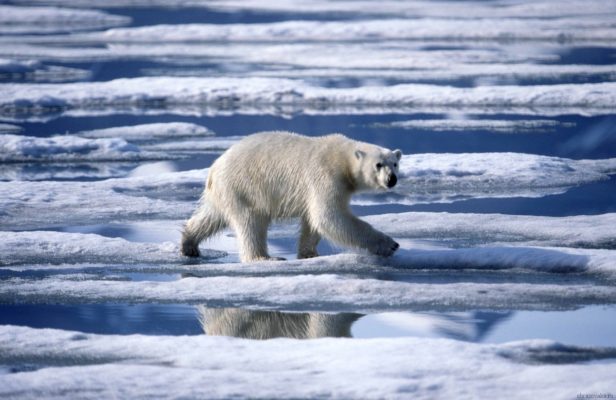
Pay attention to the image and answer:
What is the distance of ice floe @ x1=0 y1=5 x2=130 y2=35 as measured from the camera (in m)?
29.2

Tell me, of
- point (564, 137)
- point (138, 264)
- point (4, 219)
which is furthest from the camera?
point (564, 137)

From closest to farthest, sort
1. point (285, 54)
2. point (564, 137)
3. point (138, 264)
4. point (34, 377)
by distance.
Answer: point (34, 377), point (138, 264), point (564, 137), point (285, 54)

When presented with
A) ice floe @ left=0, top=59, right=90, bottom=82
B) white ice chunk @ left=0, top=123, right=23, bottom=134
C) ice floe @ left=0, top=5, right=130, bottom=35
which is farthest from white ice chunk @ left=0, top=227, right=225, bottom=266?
ice floe @ left=0, top=5, right=130, bottom=35

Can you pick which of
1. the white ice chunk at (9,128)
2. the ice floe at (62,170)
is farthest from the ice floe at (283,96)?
the ice floe at (62,170)

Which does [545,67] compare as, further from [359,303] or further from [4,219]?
[359,303]

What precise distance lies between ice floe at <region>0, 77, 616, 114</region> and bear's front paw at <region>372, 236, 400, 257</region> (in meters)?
8.58

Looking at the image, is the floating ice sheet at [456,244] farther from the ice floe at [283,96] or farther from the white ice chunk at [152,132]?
the ice floe at [283,96]

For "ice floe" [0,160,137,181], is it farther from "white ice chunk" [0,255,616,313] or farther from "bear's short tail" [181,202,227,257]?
"white ice chunk" [0,255,616,313]

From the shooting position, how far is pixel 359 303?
19.2 ft

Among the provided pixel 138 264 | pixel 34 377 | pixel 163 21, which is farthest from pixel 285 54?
pixel 34 377

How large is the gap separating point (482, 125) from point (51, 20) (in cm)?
2022

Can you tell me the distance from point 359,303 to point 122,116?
1007 cm

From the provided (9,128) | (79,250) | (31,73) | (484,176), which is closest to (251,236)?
(79,250)

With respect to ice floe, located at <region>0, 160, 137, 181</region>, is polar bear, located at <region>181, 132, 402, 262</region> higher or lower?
higher
